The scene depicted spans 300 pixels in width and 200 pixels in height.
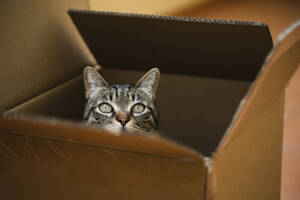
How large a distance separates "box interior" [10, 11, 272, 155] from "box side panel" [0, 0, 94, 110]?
0.11 feet

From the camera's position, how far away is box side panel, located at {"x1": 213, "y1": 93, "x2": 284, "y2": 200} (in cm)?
72

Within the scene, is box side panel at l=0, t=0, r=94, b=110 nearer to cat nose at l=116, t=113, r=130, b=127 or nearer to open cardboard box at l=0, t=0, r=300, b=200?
open cardboard box at l=0, t=0, r=300, b=200

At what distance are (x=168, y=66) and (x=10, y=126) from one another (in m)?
0.66

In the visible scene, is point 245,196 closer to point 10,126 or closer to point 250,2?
point 10,126

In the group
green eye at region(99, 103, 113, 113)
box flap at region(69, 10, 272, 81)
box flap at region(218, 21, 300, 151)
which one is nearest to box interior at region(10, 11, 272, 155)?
box flap at region(69, 10, 272, 81)

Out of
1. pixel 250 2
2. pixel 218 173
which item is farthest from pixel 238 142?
pixel 250 2

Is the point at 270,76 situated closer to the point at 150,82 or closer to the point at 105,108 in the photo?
the point at 150,82

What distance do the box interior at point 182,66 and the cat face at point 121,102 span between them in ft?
0.25

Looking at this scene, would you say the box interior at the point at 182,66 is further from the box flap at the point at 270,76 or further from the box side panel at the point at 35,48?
the box flap at the point at 270,76

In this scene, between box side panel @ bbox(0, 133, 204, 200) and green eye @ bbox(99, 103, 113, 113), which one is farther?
green eye @ bbox(99, 103, 113, 113)

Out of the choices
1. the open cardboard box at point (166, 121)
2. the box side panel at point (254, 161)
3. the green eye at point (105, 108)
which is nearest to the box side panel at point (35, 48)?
the open cardboard box at point (166, 121)

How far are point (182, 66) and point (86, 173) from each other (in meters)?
0.63

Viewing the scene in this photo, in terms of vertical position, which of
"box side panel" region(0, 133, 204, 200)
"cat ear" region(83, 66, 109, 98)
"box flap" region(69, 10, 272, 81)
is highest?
"box flap" region(69, 10, 272, 81)

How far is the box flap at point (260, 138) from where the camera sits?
68 centimetres
